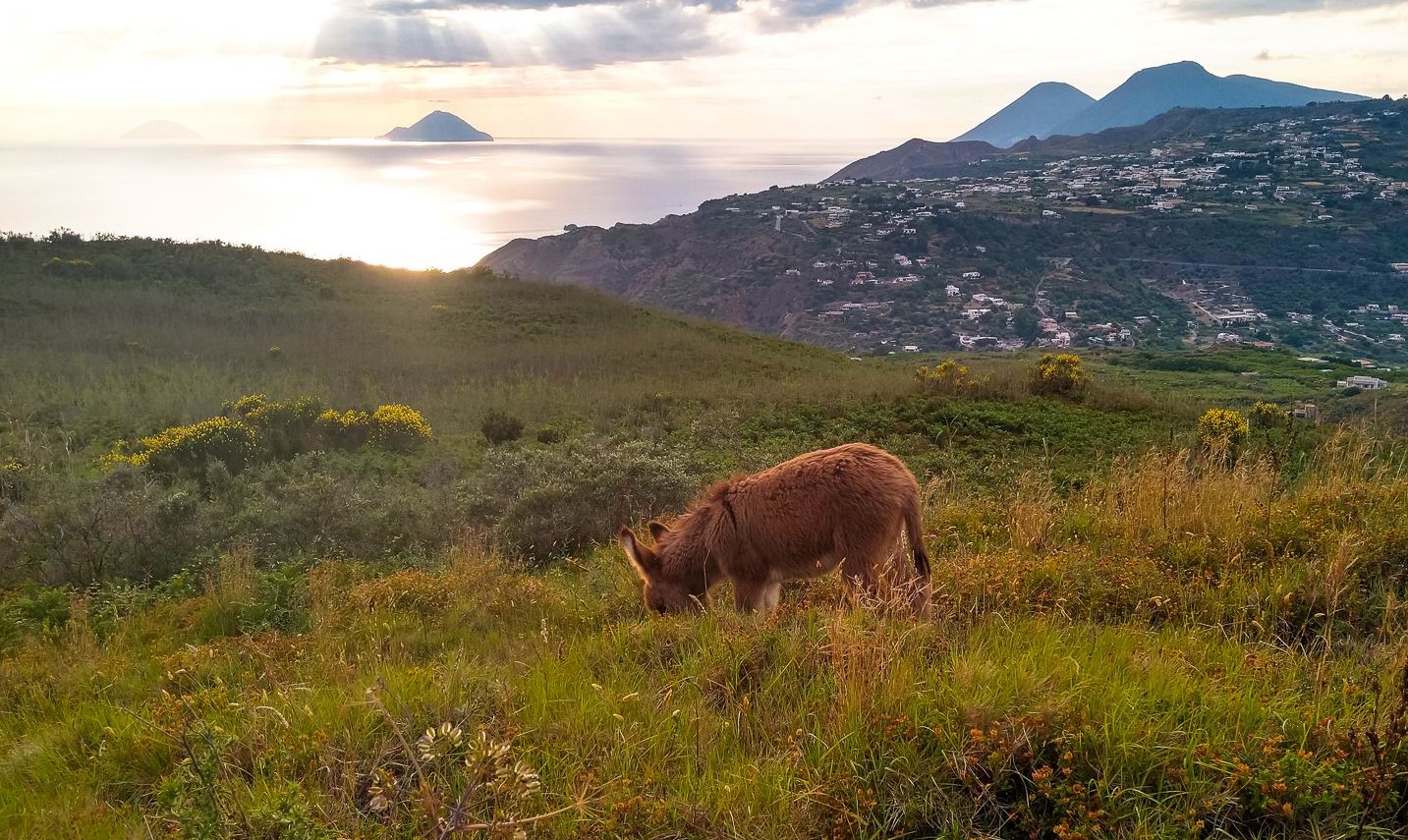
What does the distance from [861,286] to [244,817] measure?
2697 inches

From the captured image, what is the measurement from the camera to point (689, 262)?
82.6 meters

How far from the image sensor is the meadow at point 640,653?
2.35m

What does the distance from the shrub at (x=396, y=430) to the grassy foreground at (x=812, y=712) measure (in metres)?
6.95

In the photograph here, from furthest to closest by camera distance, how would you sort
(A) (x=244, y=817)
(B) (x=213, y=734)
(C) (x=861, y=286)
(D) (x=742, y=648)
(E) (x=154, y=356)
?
(C) (x=861, y=286)
(E) (x=154, y=356)
(D) (x=742, y=648)
(B) (x=213, y=734)
(A) (x=244, y=817)

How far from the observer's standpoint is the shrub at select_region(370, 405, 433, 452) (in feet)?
39.5

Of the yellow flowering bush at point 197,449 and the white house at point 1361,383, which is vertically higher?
the yellow flowering bush at point 197,449

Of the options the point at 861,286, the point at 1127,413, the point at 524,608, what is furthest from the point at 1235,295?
the point at 524,608

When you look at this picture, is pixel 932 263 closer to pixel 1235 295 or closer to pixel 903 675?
pixel 1235 295

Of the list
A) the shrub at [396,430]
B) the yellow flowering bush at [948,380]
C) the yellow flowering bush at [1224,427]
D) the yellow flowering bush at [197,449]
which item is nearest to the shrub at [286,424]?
the yellow flowering bush at [197,449]

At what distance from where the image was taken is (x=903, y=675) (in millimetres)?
2781

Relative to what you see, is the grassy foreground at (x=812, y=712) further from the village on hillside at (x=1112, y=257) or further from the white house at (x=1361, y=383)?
the village on hillside at (x=1112, y=257)

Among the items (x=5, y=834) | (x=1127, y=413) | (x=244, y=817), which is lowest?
(x=1127, y=413)

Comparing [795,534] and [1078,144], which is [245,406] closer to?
[795,534]

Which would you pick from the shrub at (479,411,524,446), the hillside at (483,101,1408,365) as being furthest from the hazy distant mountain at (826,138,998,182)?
the shrub at (479,411,524,446)
